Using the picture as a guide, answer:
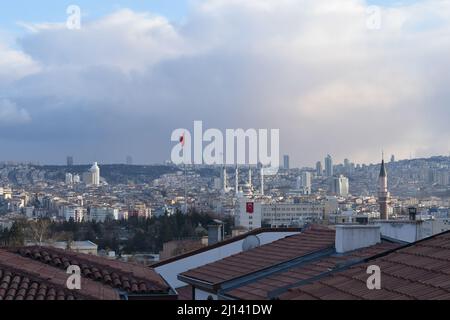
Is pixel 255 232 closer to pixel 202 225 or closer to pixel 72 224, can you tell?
pixel 202 225

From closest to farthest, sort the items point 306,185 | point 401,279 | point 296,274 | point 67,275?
point 401,279, point 67,275, point 296,274, point 306,185

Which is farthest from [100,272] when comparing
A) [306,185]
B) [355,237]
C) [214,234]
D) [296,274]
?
[306,185]

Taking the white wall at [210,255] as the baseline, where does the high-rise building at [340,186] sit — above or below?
above

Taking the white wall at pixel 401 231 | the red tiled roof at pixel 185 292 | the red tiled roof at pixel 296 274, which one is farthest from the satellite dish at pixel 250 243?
the red tiled roof at pixel 296 274

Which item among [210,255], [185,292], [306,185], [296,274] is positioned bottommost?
[185,292]

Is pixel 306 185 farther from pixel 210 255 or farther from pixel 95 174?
pixel 210 255

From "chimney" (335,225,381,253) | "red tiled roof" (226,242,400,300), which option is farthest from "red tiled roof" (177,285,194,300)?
"chimney" (335,225,381,253)

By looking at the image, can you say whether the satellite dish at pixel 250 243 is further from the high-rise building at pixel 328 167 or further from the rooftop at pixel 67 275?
the high-rise building at pixel 328 167

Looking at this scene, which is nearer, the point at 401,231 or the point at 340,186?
the point at 401,231
